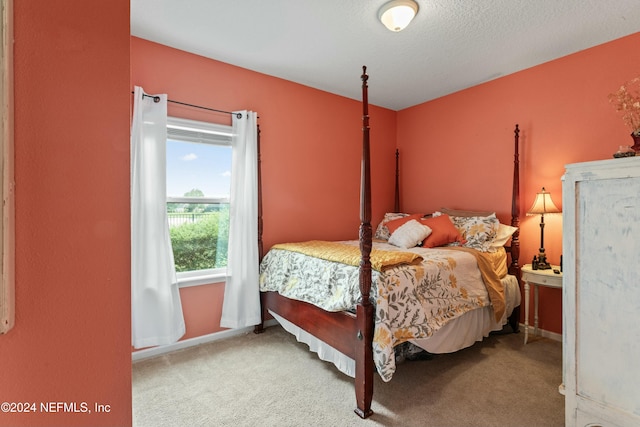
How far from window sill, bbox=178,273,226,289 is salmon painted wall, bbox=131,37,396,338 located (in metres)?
0.06

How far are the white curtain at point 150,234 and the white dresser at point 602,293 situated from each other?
8.60 feet

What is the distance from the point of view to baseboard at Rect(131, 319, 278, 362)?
2.45m

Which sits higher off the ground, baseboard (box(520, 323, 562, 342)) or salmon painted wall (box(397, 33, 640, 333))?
salmon painted wall (box(397, 33, 640, 333))

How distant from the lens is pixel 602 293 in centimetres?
143

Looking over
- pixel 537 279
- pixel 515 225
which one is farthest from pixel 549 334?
pixel 515 225

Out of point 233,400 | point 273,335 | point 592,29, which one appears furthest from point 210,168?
point 592,29

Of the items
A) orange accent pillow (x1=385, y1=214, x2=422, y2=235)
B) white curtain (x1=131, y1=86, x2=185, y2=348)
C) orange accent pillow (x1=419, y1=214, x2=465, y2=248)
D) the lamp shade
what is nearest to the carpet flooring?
white curtain (x1=131, y1=86, x2=185, y2=348)

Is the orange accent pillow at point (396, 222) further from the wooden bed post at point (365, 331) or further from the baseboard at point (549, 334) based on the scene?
the wooden bed post at point (365, 331)

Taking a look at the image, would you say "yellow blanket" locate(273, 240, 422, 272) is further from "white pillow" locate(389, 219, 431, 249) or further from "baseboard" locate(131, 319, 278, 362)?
"baseboard" locate(131, 319, 278, 362)

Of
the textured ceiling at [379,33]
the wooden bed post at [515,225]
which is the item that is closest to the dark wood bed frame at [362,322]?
the textured ceiling at [379,33]

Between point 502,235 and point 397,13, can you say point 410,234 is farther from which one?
point 397,13

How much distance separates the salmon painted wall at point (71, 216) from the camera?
66 cm

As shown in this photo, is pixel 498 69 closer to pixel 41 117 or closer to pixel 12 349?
pixel 41 117

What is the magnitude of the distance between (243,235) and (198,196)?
54cm
